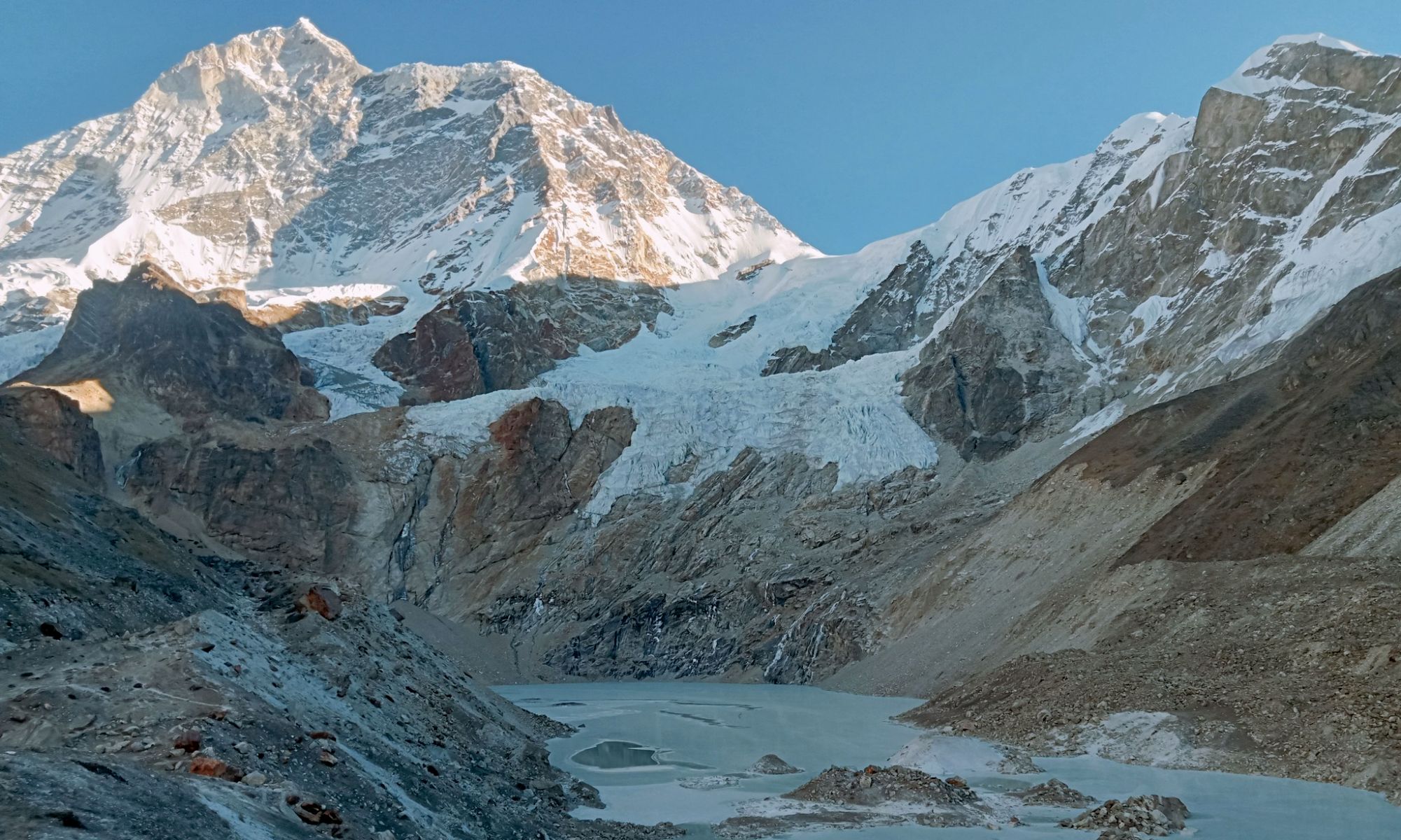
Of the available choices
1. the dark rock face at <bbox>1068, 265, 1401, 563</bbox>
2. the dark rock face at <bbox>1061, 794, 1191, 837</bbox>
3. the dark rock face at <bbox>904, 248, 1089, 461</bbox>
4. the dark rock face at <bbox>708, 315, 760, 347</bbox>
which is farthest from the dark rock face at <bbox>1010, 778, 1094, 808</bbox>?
the dark rock face at <bbox>708, 315, 760, 347</bbox>

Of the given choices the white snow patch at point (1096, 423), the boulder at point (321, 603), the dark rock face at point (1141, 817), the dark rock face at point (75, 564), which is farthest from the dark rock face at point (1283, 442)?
the dark rock face at point (75, 564)

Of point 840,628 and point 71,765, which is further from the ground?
point 71,765

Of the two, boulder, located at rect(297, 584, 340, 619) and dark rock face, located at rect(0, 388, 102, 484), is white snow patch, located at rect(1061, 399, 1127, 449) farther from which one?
dark rock face, located at rect(0, 388, 102, 484)

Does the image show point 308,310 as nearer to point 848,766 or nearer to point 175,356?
point 175,356

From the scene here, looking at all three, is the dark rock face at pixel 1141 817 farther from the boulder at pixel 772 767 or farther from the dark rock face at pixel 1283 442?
the dark rock face at pixel 1283 442

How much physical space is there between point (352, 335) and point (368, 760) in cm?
14178

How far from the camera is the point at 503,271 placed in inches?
6796

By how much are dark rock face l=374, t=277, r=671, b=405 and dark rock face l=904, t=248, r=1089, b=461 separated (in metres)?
58.4

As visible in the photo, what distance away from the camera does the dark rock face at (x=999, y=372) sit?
96938 mm

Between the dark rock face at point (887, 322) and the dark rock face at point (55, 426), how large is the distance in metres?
73.1

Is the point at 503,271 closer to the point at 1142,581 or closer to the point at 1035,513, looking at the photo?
the point at 1035,513

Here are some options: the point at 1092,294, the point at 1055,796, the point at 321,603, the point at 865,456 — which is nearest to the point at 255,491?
the point at 865,456

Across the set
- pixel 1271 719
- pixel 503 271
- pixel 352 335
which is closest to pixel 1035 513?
pixel 1271 719

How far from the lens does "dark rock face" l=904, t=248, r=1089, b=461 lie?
96938 mm
